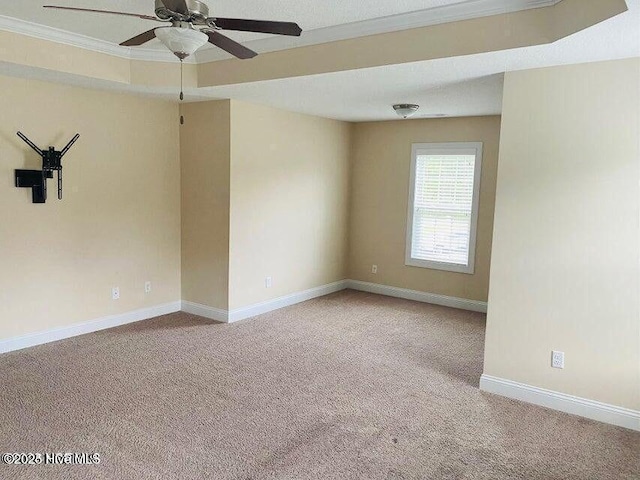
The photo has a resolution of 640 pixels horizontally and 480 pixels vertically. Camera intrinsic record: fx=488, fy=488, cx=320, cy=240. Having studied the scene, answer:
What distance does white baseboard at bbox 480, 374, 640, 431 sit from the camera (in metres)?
3.08

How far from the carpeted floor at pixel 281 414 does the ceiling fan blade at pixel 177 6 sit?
222 cm

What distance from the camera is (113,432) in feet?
9.41

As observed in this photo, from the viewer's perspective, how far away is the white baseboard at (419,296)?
5867 mm

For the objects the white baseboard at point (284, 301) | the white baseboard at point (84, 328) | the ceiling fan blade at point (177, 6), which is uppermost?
the ceiling fan blade at point (177, 6)

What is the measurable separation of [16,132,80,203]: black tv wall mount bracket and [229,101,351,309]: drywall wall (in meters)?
1.57

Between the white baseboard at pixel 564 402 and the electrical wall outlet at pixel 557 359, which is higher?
the electrical wall outlet at pixel 557 359

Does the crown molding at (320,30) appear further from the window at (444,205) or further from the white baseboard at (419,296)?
the white baseboard at (419,296)

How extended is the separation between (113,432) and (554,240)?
3.01 m

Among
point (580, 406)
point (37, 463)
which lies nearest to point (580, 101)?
point (580, 406)

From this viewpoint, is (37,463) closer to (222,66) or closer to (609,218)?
(222,66)

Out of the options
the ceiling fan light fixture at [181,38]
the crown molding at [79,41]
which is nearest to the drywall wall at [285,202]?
the crown molding at [79,41]

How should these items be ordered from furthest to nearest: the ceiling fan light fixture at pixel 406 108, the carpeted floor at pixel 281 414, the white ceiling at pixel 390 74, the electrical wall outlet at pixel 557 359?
the ceiling fan light fixture at pixel 406 108, the electrical wall outlet at pixel 557 359, the white ceiling at pixel 390 74, the carpeted floor at pixel 281 414

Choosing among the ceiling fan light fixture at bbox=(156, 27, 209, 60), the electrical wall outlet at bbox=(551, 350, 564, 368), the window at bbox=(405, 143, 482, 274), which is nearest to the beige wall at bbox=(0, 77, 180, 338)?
the ceiling fan light fixture at bbox=(156, 27, 209, 60)

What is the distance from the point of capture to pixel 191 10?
86.4 inches
